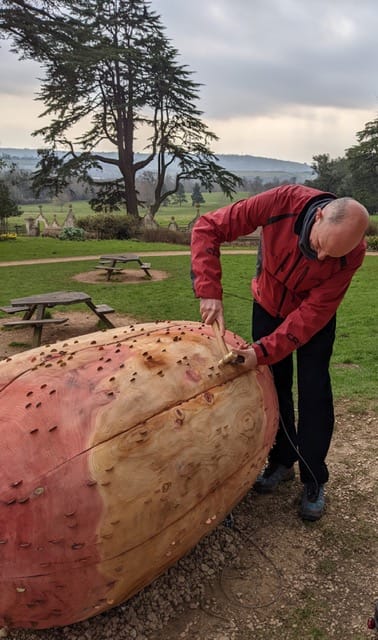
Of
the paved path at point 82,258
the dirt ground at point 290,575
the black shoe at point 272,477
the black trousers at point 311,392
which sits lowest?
the paved path at point 82,258

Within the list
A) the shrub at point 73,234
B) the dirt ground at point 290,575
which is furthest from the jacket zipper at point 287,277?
the shrub at point 73,234

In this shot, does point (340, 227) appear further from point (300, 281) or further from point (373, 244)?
point (373, 244)

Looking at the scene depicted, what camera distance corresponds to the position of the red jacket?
3.11m

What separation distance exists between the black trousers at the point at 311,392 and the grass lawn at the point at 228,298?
2.30 metres

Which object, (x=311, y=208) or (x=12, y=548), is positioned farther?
(x=311, y=208)

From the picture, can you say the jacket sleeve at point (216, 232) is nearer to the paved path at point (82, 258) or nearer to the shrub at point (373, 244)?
the paved path at point (82, 258)

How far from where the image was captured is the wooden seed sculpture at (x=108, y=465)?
7.54 feet

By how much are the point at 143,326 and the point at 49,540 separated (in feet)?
4.66

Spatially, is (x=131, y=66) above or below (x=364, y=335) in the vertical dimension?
above

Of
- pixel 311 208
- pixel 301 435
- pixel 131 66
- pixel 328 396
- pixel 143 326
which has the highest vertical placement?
pixel 131 66

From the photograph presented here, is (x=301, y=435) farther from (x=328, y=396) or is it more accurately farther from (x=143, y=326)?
(x=143, y=326)

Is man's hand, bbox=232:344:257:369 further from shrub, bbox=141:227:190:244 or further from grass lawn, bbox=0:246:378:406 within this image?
shrub, bbox=141:227:190:244

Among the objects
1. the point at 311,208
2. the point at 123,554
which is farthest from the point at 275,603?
the point at 311,208

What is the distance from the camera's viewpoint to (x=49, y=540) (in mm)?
2273
